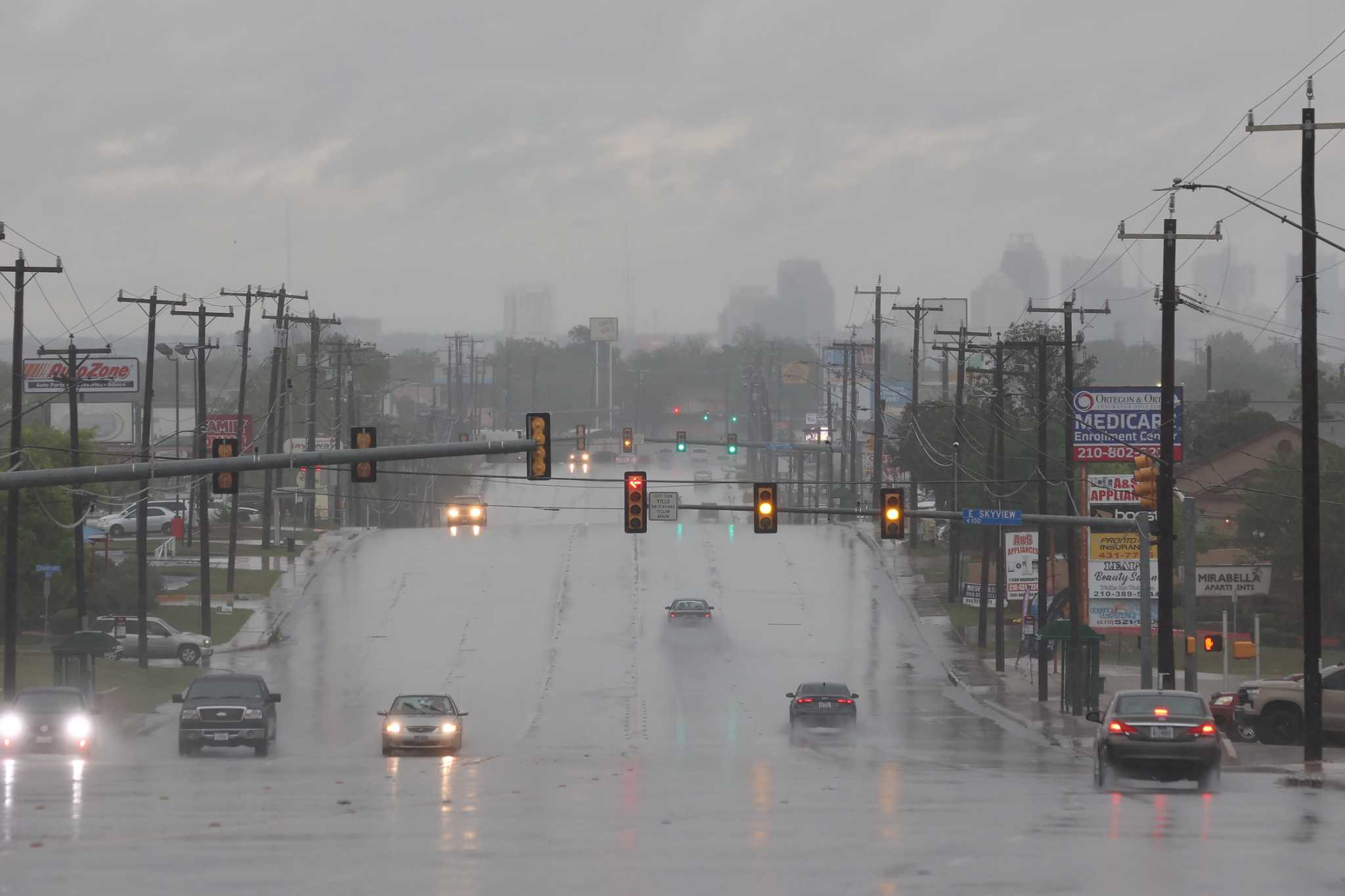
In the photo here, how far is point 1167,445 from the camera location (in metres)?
36.4

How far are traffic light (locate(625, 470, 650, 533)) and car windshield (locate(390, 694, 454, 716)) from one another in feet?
18.0

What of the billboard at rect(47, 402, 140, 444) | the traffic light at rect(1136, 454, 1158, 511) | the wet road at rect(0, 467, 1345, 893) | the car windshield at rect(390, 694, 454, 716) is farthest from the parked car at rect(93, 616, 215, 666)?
the billboard at rect(47, 402, 140, 444)

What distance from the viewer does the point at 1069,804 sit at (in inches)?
847

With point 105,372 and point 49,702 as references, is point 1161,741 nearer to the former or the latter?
point 49,702

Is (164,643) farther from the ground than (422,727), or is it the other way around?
(164,643)

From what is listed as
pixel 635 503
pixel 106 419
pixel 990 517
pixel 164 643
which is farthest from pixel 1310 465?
pixel 106 419

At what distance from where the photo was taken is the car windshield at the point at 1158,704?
24234mm

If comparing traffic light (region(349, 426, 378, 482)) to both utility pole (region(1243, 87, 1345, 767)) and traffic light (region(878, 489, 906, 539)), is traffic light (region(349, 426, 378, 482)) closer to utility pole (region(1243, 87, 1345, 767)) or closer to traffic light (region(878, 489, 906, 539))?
traffic light (region(878, 489, 906, 539))

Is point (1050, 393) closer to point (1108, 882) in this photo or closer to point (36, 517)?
point (36, 517)

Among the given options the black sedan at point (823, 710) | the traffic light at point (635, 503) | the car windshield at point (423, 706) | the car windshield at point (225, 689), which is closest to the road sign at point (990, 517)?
the black sedan at point (823, 710)

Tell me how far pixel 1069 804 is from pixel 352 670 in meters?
36.6

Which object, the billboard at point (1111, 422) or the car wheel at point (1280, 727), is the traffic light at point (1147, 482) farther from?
the billboard at point (1111, 422)

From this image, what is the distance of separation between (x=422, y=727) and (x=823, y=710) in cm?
1243

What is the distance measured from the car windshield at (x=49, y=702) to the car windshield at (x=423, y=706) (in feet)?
21.0
